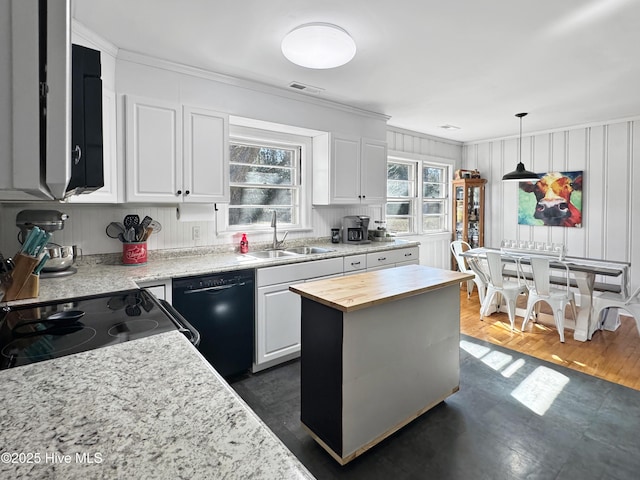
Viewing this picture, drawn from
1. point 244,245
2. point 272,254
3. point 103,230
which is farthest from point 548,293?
point 103,230

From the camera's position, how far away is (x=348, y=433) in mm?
1857

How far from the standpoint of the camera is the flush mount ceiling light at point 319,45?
2.10 metres

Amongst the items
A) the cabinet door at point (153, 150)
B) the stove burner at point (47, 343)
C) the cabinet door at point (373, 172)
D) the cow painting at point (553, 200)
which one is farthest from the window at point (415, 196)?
the stove burner at point (47, 343)

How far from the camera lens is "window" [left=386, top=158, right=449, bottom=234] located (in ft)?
17.4

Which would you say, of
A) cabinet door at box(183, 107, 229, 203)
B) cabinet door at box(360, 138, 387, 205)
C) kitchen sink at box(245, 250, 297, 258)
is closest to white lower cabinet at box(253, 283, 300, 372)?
kitchen sink at box(245, 250, 297, 258)

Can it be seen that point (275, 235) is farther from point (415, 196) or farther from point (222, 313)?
point (415, 196)

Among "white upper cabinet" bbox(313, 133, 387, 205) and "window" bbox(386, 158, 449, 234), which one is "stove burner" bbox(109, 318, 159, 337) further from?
"window" bbox(386, 158, 449, 234)

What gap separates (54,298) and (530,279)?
15.6 ft

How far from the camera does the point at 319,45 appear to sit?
2.16 meters

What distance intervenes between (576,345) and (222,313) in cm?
343

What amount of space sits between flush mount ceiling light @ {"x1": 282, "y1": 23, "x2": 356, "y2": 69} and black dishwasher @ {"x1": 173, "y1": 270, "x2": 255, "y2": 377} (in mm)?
1567

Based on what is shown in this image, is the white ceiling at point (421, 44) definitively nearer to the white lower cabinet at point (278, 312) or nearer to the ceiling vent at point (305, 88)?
the ceiling vent at point (305, 88)

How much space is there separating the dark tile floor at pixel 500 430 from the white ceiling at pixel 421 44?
2.51m

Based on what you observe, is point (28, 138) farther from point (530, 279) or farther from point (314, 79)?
point (530, 279)
